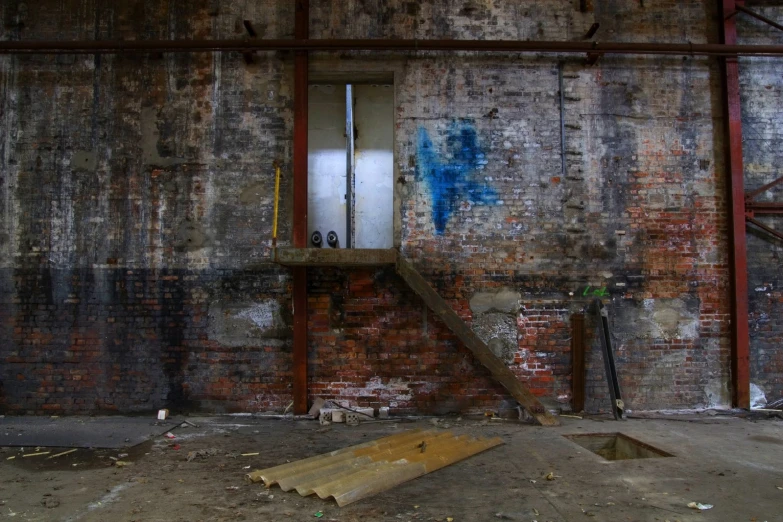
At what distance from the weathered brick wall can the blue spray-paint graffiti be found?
3.17 meters

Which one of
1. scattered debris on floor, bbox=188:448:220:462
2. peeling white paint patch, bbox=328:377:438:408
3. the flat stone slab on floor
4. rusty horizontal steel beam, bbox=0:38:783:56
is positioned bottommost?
the flat stone slab on floor

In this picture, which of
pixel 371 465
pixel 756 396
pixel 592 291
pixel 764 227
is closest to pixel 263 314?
pixel 371 465

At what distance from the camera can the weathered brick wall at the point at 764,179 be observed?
611 centimetres

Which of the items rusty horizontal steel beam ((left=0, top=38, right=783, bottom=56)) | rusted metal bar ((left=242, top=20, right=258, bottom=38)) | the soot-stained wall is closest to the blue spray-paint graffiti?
the soot-stained wall

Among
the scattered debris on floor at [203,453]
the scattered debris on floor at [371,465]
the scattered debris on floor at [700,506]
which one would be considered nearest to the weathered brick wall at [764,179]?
the scattered debris on floor at [700,506]

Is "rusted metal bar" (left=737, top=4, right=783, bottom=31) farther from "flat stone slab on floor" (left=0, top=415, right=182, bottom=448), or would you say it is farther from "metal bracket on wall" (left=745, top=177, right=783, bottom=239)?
"flat stone slab on floor" (left=0, top=415, right=182, bottom=448)

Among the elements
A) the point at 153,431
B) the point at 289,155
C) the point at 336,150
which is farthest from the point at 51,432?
the point at 336,150

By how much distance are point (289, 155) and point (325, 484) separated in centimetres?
379

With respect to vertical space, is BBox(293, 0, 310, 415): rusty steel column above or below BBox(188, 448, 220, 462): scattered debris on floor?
above

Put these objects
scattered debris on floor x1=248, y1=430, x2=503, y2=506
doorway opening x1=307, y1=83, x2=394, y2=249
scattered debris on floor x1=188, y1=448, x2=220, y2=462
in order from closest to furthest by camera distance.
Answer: scattered debris on floor x1=248, y1=430, x2=503, y2=506 → scattered debris on floor x1=188, y1=448, x2=220, y2=462 → doorway opening x1=307, y1=83, x2=394, y2=249

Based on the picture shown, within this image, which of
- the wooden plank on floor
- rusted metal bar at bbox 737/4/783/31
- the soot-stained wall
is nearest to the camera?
the wooden plank on floor

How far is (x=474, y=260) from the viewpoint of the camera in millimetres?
6047

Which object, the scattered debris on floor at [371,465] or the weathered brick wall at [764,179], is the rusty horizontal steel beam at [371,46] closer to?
the weathered brick wall at [764,179]

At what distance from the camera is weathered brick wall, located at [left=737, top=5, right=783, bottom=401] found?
6109 mm
